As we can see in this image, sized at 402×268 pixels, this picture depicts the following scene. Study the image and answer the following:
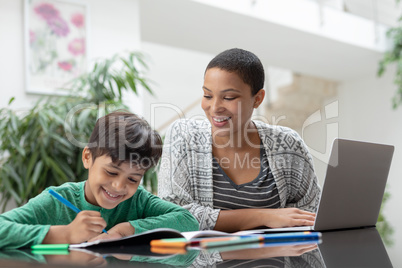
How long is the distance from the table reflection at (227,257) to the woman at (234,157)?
1.71 feet

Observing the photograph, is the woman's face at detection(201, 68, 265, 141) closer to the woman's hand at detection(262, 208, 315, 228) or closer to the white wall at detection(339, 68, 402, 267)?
the woman's hand at detection(262, 208, 315, 228)

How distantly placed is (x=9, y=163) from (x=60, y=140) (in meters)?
0.39

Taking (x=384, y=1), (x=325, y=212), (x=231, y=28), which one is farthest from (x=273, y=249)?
(x=384, y=1)

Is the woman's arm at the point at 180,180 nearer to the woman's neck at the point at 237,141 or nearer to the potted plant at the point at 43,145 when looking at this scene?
the woman's neck at the point at 237,141

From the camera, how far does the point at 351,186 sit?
3.82 ft

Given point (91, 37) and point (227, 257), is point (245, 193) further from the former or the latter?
point (91, 37)

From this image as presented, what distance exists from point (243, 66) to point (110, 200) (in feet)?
2.13

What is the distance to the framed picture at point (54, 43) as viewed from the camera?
3334 millimetres

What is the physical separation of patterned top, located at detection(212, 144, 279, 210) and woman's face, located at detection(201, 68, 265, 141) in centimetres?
18

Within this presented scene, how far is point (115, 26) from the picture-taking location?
388 cm

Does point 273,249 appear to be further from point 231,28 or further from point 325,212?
point 231,28

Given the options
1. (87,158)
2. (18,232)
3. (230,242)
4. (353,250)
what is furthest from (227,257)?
(87,158)

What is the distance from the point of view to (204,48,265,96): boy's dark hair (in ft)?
4.68

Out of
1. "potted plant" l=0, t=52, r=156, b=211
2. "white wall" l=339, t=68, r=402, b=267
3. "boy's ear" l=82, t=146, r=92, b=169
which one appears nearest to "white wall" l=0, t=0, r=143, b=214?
"potted plant" l=0, t=52, r=156, b=211
